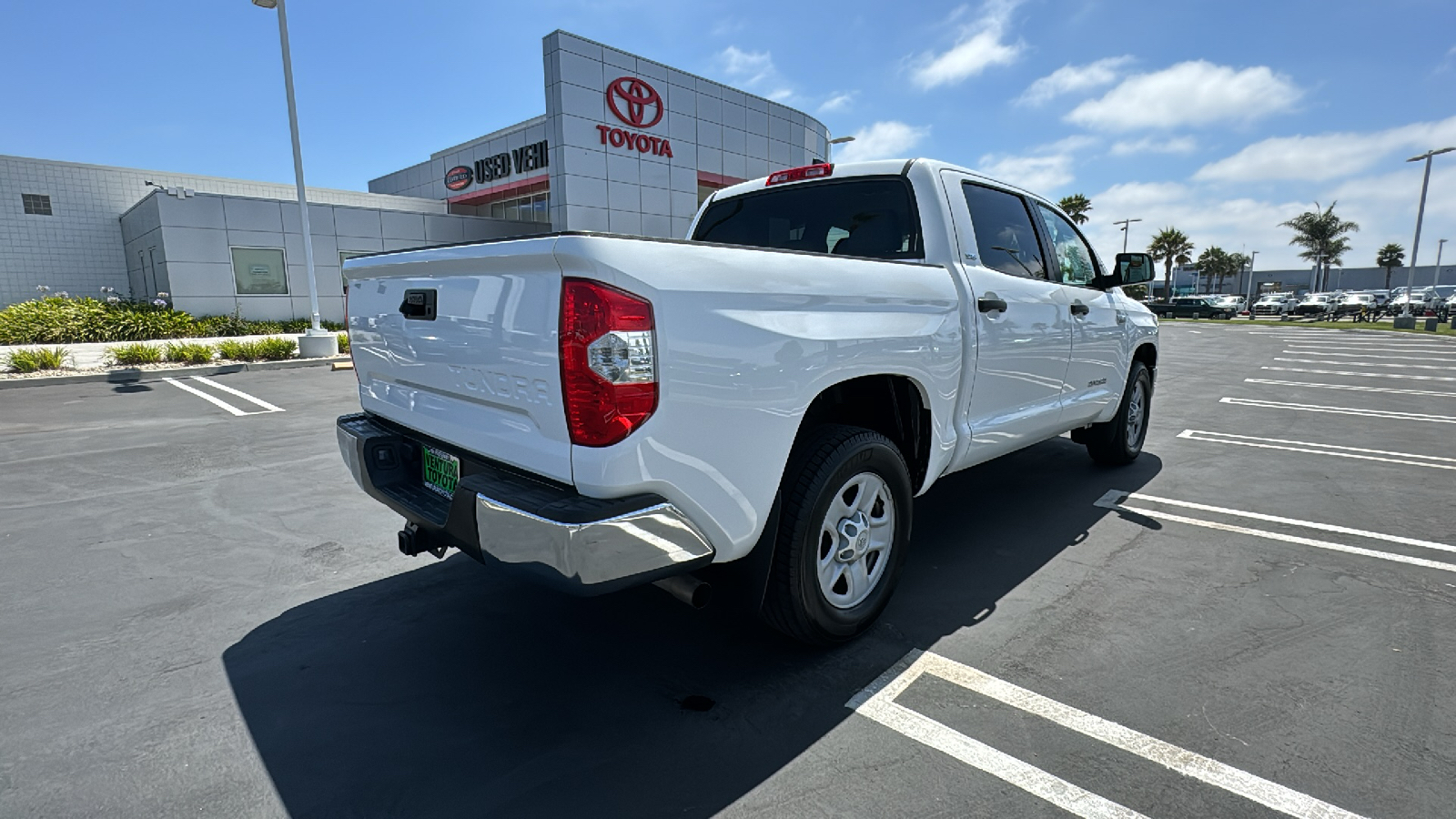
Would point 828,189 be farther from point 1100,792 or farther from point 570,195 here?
point 570,195

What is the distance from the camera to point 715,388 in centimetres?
207

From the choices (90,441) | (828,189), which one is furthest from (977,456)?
(90,441)

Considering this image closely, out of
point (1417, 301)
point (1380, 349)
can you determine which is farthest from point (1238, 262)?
point (1380, 349)

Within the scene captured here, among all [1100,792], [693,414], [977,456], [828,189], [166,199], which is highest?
[166,199]

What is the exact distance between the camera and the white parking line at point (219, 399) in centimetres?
820

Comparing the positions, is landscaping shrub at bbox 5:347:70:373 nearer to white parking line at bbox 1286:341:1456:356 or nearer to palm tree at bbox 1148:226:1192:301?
white parking line at bbox 1286:341:1456:356

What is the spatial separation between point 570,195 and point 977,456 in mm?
19569

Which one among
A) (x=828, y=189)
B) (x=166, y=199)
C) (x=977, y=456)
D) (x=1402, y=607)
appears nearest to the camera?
(x=1402, y=607)

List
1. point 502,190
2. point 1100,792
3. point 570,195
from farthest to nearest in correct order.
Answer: point 502,190
point 570,195
point 1100,792

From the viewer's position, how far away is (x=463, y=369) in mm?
2334

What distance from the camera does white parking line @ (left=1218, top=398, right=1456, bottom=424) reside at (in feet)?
26.2

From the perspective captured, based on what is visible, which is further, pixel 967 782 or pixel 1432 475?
pixel 1432 475

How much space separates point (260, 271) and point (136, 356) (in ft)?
31.0

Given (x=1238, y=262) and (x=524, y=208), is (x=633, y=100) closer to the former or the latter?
(x=524, y=208)
